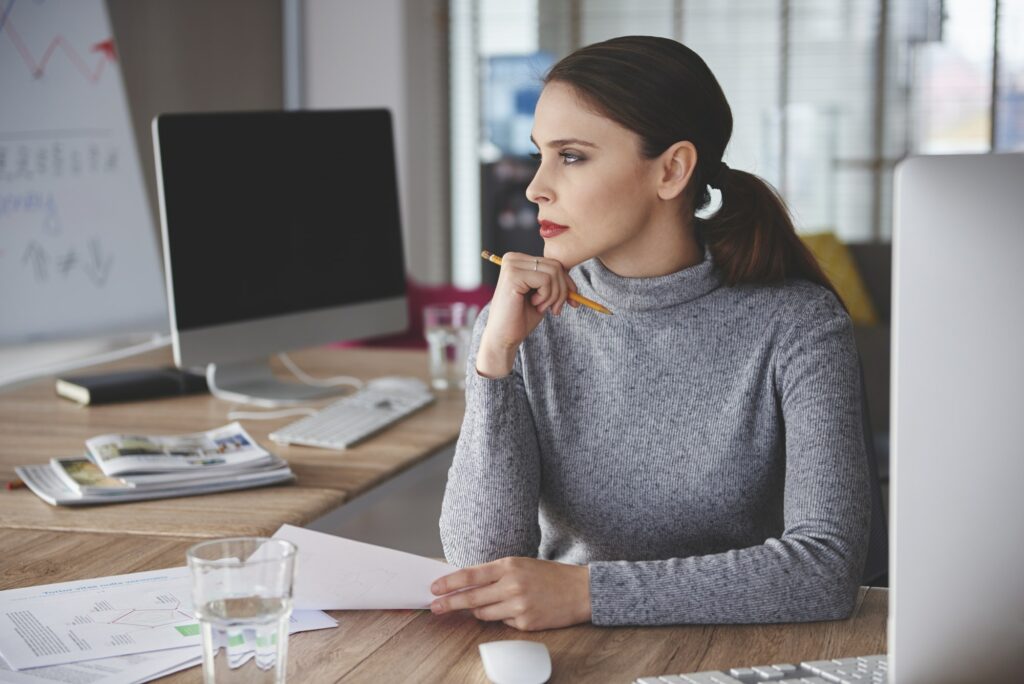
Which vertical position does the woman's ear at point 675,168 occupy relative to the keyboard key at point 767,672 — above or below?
above

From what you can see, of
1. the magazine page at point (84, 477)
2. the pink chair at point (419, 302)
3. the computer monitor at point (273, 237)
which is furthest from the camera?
the pink chair at point (419, 302)

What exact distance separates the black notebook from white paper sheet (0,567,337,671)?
3.59ft

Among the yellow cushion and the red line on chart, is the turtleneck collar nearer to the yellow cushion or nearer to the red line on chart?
the red line on chart

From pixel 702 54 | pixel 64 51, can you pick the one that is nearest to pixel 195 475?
pixel 64 51

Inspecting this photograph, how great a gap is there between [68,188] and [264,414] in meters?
1.16

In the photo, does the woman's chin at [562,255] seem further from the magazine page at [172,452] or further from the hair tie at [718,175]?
the magazine page at [172,452]

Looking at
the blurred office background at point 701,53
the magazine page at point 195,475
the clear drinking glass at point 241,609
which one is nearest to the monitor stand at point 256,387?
the magazine page at point 195,475

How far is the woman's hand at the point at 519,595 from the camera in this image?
1.19 metres

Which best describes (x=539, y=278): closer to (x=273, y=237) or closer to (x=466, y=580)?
(x=466, y=580)

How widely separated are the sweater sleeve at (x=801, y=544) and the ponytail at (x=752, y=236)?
7 cm

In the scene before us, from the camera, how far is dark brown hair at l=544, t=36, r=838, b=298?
58.4 inches

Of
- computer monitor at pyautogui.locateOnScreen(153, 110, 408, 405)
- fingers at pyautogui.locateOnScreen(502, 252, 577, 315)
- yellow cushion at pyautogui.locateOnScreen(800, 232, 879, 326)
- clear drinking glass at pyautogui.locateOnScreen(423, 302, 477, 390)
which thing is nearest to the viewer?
fingers at pyautogui.locateOnScreen(502, 252, 577, 315)

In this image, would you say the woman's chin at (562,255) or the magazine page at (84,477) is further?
the magazine page at (84,477)

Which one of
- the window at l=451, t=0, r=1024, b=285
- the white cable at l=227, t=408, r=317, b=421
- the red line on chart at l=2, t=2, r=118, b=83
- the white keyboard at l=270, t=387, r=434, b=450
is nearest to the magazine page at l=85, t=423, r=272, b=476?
the white keyboard at l=270, t=387, r=434, b=450
